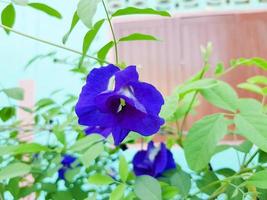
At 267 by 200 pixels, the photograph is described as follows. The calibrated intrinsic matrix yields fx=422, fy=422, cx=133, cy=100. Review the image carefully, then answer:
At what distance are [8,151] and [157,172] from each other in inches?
9.2

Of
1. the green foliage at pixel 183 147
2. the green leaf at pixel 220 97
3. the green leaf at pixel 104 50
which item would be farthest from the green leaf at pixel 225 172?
the green leaf at pixel 104 50

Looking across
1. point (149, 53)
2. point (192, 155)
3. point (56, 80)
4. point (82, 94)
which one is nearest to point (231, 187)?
point (192, 155)

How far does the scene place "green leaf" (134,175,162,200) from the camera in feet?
1.25

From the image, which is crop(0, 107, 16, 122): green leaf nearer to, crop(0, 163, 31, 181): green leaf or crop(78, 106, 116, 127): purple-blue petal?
crop(0, 163, 31, 181): green leaf

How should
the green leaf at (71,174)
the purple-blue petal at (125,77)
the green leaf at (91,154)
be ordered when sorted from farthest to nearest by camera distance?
the green leaf at (71,174) → the green leaf at (91,154) → the purple-blue petal at (125,77)

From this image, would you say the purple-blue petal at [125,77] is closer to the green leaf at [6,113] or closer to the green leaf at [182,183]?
the green leaf at [182,183]

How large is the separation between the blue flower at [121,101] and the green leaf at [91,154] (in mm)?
103

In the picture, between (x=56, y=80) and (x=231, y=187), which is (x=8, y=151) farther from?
(x=56, y=80)

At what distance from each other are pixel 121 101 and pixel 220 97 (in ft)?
0.53

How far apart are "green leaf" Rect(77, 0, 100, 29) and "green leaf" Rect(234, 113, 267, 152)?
0.58ft

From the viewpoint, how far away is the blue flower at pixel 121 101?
32cm

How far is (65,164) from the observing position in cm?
67

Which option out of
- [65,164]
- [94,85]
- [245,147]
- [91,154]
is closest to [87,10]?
[94,85]

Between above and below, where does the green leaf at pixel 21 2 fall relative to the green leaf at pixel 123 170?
above
